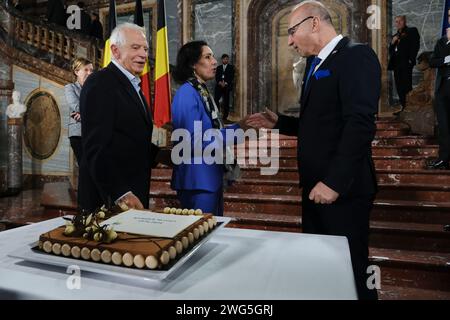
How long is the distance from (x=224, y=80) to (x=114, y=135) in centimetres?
703

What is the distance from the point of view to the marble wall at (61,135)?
644 cm

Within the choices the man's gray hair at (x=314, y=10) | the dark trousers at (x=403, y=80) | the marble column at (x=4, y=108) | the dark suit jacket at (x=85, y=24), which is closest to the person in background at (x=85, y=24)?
the dark suit jacket at (x=85, y=24)

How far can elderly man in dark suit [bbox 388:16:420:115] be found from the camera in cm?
658

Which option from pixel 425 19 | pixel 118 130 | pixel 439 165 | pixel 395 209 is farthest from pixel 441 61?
pixel 425 19

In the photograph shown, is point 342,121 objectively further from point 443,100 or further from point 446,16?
point 446,16

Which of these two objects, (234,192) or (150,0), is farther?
(150,0)

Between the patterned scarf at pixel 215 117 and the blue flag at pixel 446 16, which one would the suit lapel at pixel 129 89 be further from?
the blue flag at pixel 446 16

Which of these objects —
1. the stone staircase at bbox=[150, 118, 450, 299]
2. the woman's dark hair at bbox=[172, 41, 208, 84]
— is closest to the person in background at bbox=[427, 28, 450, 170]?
the stone staircase at bbox=[150, 118, 450, 299]

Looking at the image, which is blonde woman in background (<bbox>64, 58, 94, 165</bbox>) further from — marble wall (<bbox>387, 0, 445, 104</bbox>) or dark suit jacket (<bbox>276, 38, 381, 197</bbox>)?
marble wall (<bbox>387, 0, 445, 104</bbox>)

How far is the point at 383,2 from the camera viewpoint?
7.46 m

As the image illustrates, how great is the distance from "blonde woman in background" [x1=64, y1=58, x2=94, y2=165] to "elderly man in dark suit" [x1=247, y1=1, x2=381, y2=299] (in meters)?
2.28
